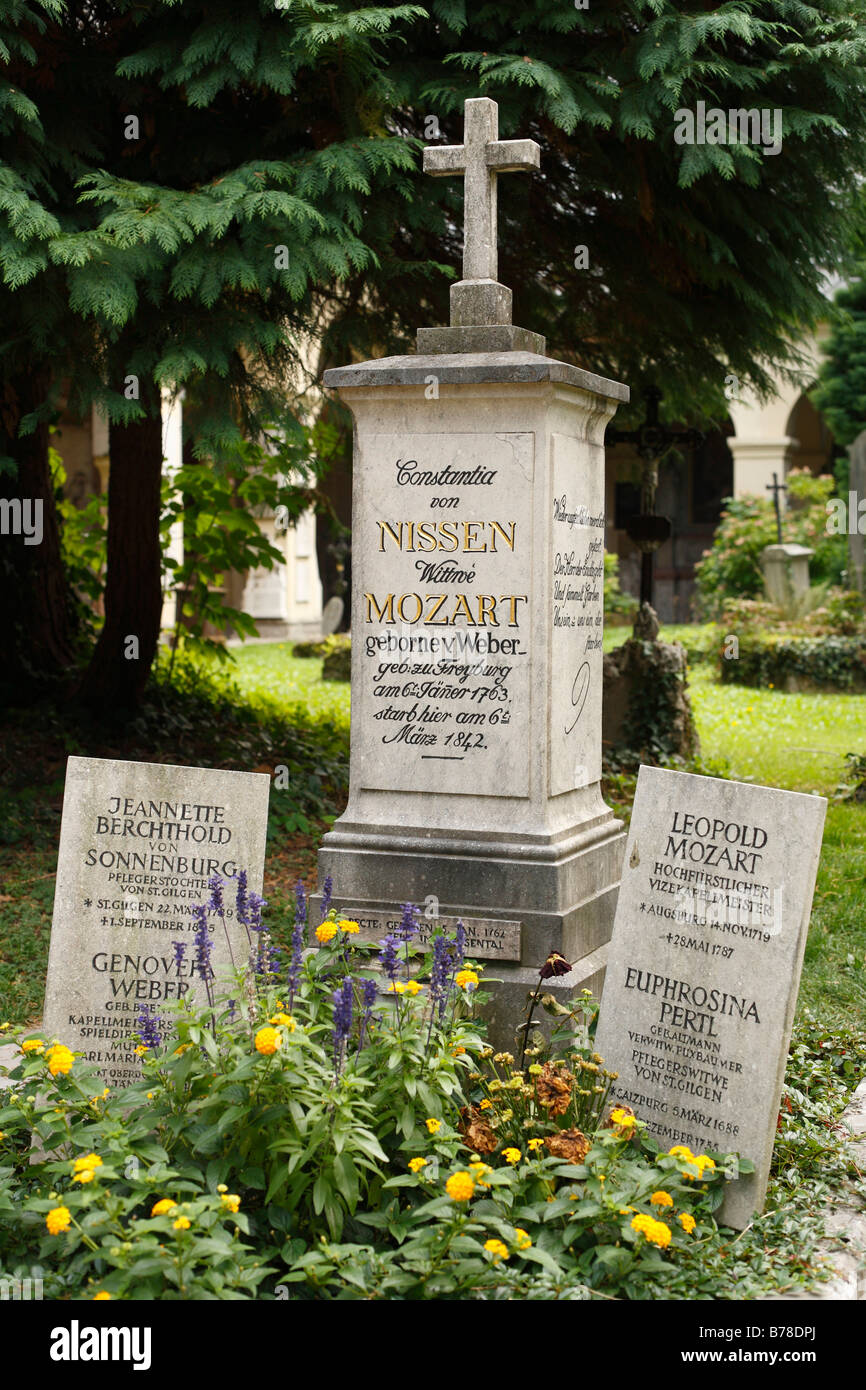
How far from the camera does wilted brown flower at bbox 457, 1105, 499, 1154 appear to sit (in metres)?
3.21

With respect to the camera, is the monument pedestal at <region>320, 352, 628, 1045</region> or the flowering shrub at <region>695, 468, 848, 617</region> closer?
the monument pedestal at <region>320, 352, 628, 1045</region>

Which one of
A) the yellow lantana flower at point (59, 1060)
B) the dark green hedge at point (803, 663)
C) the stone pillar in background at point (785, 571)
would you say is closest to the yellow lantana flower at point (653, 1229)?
the yellow lantana flower at point (59, 1060)

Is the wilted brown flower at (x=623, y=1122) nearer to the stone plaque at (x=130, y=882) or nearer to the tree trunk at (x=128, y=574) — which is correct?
the stone plaque at (x=130, y=882)

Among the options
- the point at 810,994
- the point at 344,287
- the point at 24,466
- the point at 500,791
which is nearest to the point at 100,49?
the point at 344,287

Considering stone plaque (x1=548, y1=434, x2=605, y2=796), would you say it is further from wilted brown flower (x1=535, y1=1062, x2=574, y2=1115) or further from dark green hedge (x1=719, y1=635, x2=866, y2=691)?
dark green hedge (x1=719, y1=635, x2=866, y2=691)

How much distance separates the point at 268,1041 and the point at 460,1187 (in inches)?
19.1

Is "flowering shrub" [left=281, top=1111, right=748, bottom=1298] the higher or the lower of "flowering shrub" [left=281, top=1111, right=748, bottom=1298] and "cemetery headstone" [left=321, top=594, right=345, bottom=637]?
the lower

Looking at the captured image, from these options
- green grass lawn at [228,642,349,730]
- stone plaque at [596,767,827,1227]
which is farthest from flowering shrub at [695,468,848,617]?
stone plaque at [596,767,827,1227]

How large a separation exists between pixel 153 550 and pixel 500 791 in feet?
17.9

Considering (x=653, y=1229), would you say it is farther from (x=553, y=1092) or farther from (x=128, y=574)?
(x=128, y=574)

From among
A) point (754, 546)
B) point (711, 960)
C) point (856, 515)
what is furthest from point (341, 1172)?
point (754, 546)

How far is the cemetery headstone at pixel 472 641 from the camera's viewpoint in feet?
13.6
